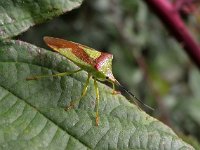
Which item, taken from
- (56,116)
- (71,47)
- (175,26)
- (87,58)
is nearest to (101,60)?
(87,58)

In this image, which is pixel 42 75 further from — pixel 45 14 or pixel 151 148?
pixel 151 148

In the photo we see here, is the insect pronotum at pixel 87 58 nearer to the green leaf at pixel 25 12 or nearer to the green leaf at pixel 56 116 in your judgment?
the green leaf at pixel 56 116

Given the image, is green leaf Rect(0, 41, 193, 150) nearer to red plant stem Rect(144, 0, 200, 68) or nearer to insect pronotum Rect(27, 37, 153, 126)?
insect pronotum Rect(27, 37, 153, 126)

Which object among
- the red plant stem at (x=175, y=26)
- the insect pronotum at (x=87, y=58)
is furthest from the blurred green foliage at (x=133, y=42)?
the insect pronotum at (x=87, y=58)

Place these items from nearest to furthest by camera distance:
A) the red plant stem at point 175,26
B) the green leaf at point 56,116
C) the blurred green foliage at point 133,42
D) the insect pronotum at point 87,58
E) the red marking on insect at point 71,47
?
the green leaf at point 56,116 < the insect pronotum at point 87,58 < the red marking on insect at point 71,47 < the red plant stem at point 175,26 < the blurred green foliage at point 133,42

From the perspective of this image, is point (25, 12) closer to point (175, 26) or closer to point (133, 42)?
point (175, 26)

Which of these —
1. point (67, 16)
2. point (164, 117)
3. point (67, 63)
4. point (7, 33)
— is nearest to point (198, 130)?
point (164, 117)

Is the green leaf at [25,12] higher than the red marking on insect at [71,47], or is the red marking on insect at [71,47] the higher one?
the green leaf at [25,12]
